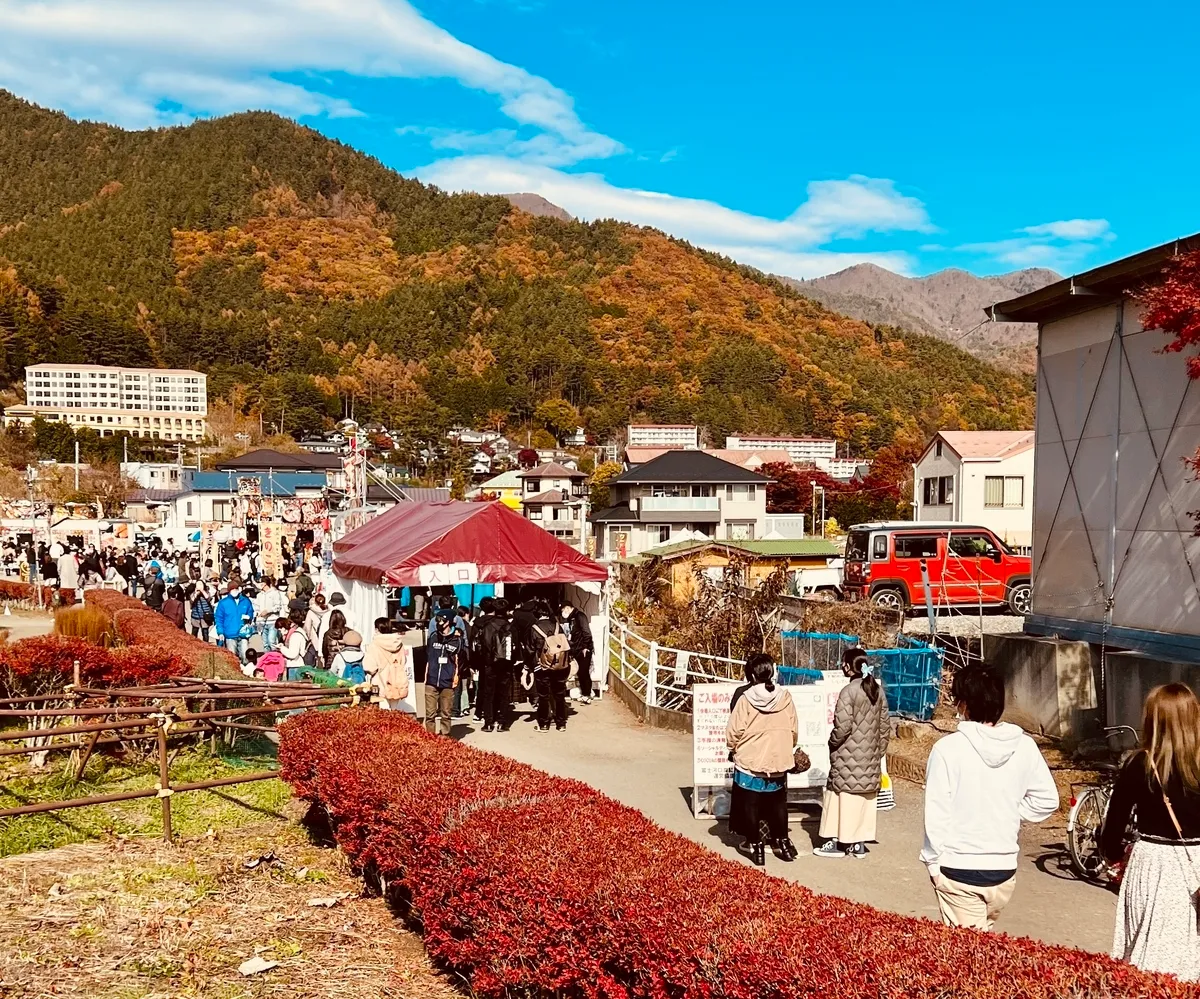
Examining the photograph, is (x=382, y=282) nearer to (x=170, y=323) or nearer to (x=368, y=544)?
(x=170, y=323)

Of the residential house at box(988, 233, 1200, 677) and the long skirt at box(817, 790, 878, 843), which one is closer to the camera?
the long skirt at box(817, 790, 878, 843)

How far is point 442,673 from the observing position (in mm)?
10719

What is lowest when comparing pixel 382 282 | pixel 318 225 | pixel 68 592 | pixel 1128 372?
pixel 68 592

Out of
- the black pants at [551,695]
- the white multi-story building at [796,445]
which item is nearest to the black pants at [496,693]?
the black pants at [551,695]

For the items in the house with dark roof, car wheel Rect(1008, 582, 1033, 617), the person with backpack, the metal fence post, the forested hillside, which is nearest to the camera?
the person with backpack

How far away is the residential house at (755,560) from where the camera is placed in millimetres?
24172

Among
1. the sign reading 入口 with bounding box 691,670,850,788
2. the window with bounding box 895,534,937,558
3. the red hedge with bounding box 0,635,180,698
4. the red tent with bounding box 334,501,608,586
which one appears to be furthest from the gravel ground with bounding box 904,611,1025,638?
the red hedge with bounding box 0,635,180,698

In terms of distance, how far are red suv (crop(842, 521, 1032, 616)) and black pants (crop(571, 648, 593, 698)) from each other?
826cm

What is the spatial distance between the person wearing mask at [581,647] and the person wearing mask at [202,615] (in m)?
7.19

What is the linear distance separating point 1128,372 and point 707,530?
4363cm

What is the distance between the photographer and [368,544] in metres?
15.7

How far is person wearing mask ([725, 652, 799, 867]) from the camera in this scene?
22.0 feet

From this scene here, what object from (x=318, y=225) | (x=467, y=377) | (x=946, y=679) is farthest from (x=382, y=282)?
(x=946, y=679)

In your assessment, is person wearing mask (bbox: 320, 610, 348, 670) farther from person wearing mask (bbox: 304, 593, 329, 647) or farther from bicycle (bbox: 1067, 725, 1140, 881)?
bicycle (bbox: 1067, 725, 1140, 881)
